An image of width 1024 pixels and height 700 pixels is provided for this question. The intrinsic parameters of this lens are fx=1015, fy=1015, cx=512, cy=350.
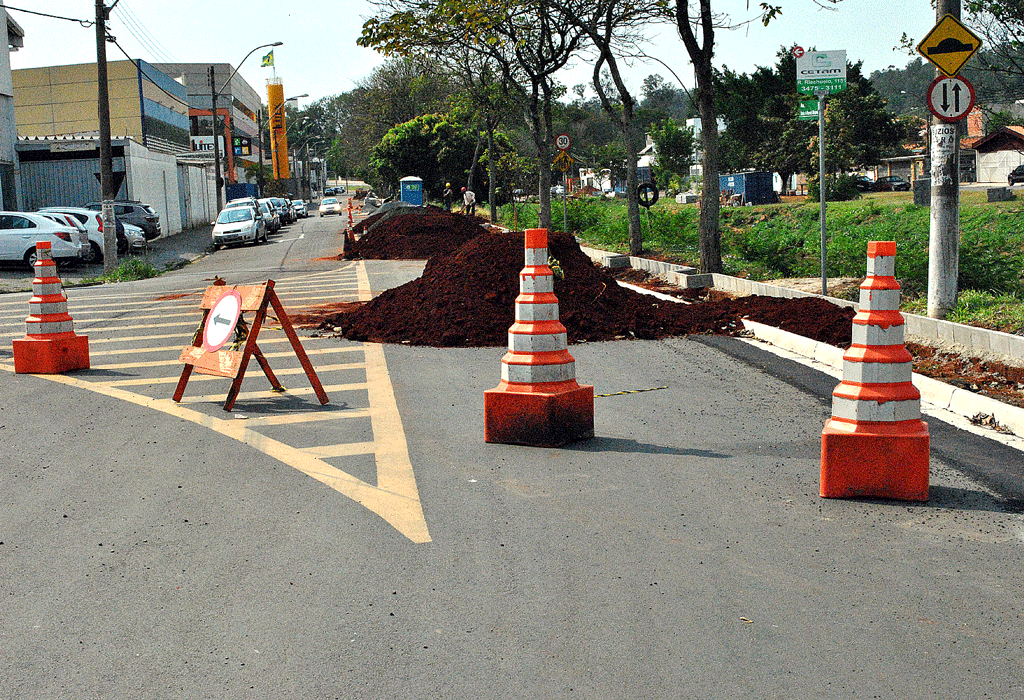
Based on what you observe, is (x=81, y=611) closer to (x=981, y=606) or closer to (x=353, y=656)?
(x=353, y=656)

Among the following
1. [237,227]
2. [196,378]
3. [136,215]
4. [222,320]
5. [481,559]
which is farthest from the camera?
[237,227]

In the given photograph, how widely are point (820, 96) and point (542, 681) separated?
38.9 feet

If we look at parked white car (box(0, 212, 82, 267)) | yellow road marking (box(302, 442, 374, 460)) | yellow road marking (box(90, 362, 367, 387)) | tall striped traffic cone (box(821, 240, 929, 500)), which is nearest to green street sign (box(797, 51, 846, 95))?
yellow road marking (box(90, 362, 367, 387))

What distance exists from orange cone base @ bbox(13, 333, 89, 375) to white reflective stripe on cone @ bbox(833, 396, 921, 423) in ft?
28.6

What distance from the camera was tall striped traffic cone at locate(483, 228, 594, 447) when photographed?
7.32 metres

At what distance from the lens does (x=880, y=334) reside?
229 inches

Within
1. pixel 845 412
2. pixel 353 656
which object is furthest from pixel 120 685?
pixel 845 412

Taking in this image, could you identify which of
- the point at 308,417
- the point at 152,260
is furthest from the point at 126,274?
the point at 308,417

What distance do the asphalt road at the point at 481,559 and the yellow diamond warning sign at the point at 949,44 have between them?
4.74 meters

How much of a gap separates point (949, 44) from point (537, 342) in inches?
281

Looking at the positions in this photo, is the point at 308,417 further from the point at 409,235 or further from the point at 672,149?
the point at 672,149

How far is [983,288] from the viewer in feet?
45.2

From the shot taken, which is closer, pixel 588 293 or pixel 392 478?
pixel 392 478

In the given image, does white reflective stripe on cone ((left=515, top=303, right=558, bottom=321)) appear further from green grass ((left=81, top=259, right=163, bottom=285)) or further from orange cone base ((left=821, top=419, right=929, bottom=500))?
green grass ((left=81, top=259, right=163, bottom=285))
